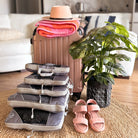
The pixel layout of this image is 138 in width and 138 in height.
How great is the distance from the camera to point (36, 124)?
1149 mm

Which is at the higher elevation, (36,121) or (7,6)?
(7,6)

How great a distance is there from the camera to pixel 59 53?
1.57 meters

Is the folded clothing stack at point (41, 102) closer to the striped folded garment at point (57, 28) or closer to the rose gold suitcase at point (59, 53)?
the rose gold suitcase at point (59, 53)

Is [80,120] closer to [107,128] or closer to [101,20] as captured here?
[107,128]

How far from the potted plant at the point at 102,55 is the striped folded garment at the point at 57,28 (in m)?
0.11

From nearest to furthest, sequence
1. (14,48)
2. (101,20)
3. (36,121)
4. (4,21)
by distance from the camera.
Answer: (36,121) → (14,48) → (101,20) → (4,21)

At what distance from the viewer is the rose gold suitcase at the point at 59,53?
1554 millimetres

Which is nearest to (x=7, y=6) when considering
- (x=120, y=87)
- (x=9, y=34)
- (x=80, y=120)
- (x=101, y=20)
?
(x=9, y=34)

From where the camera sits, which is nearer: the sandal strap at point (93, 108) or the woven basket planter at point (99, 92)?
the sandal strap at point (93, 108)

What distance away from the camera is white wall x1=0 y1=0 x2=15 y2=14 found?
3.98 metres

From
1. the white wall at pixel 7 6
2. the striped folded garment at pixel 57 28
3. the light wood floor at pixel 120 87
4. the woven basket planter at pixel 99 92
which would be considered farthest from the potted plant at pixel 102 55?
the white wall at pixel 7 6

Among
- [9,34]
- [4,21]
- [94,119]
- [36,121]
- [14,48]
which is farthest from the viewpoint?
[4,21]

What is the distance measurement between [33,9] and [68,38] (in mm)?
3043

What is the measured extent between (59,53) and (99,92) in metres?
0.44
